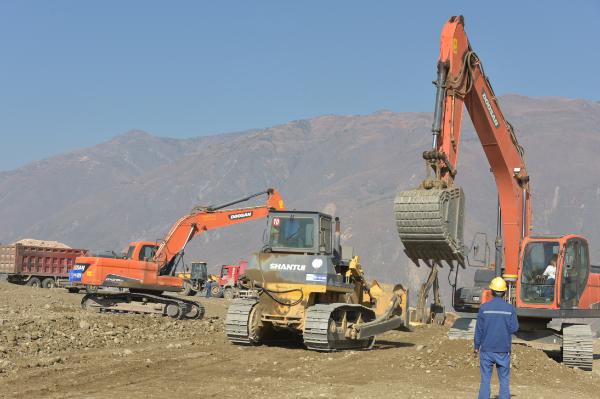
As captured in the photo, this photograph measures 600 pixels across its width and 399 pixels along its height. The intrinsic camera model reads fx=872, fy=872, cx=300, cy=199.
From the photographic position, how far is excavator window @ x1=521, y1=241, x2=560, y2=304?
17.8m

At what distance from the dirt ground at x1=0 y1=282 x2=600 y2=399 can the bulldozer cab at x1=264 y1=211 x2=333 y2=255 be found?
6.75 ft

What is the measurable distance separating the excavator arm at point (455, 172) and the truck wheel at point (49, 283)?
1190 inches

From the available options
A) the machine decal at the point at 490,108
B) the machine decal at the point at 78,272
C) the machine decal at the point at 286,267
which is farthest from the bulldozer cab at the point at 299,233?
the machine decal at the point at 78,272

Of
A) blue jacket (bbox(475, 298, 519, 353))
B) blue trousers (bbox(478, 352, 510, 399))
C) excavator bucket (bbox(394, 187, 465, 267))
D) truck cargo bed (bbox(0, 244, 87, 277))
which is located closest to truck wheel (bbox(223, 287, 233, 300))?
truck cargo bed (bbox(0, 244, 87, 277))

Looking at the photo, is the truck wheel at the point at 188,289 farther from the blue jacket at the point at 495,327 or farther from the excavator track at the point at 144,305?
the blue jacket at the point at 495,327

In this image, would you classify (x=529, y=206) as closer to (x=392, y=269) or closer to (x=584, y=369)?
(x=584, y=369)

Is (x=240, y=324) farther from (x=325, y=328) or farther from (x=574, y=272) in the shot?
(x=574, y=272)

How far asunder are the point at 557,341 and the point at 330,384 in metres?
7.14

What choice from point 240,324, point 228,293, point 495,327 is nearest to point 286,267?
point 240,324

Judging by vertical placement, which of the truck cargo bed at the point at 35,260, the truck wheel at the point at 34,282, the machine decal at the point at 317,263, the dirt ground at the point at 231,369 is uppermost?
the truck cargo bed at the point at 35,260

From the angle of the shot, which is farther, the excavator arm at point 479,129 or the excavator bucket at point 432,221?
the excavator arm at point 479,129

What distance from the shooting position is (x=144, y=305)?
2639 cm

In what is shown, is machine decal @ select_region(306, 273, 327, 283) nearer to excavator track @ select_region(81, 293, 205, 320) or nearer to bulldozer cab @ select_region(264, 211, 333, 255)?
bulldozer cab @ select_region(264, 211, 333, 255)

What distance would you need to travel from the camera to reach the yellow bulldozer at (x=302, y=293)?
1714 centimetres
